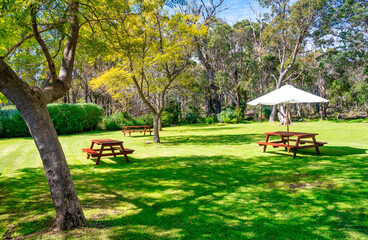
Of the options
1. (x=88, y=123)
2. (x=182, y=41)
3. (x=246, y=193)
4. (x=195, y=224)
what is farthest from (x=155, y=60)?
(x=88, y=123)

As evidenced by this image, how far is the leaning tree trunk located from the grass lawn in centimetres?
30

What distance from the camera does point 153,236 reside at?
3.10m

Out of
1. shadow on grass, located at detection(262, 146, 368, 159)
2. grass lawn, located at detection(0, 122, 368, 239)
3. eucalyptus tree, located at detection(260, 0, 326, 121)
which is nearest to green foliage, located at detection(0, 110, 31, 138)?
grass lawn, located at detection(0, 122, 368, 239)

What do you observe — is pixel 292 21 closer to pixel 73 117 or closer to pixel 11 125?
pixel 73 117

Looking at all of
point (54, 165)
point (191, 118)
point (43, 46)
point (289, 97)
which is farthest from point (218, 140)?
point (191, 118)

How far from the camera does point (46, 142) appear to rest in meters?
3.17

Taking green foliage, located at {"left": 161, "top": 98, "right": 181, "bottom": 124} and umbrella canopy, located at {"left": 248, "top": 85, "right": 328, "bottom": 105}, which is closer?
umbrella canopy, located at {"left": 248, "top": 85, "right": 328, "bottom": 105}

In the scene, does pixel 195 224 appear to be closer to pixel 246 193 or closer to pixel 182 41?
pixel 246 193

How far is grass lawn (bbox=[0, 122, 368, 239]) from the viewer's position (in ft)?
10.6

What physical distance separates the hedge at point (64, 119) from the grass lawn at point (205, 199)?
40.9 ft

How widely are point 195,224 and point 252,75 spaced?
3400 centimetres

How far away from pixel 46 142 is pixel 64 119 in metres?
18.8

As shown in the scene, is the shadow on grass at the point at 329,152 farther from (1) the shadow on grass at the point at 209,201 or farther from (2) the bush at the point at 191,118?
(2) the bush at the point at 191,118

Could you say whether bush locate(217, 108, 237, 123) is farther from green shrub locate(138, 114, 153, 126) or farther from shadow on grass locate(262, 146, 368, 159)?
shadow on grass locate(262, 146, 368, 159)
